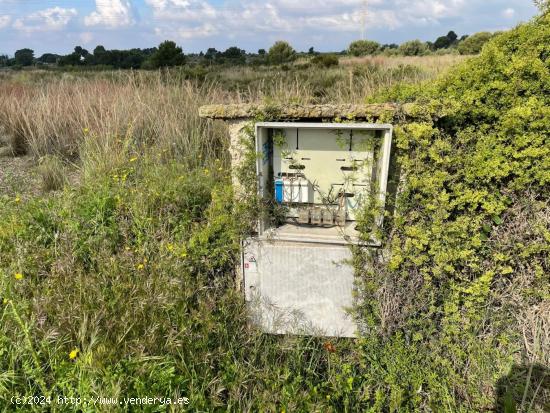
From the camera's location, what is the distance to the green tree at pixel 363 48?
3257cm

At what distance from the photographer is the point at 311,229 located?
11.5ft

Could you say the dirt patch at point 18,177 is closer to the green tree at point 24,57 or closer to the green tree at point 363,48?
the green tree at point 363,48

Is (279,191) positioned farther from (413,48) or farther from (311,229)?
(413,48)

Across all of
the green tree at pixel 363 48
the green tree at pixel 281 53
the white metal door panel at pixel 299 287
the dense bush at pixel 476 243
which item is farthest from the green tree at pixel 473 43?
the white metal door panel at pixel 299 287

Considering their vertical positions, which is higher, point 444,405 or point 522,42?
point 522,42

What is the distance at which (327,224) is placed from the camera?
350 centimetres

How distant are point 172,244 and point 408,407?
2.51m

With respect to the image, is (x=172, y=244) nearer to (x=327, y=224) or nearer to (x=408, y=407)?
(x=327, y=224)

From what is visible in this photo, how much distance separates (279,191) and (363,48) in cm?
3354

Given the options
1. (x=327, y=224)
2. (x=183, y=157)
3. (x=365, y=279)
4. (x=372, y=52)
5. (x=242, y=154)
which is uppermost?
Answer: (x=372, y=52)

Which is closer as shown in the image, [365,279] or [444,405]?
[444,405]

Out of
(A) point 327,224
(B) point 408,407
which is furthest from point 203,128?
(B) point 408,407

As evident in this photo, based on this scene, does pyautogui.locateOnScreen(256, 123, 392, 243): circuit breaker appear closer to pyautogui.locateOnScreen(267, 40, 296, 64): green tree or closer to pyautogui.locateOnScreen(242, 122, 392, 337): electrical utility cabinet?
pyautogui.locateOnScreen(242, 122, 392, 337): electrical utility cabinet

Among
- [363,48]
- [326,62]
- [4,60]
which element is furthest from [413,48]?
[4,60]
